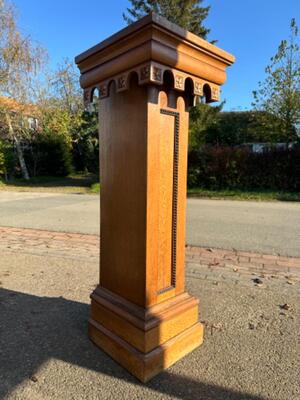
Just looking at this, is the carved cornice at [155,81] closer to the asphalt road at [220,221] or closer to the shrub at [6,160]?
the asphalt road at [220,221]

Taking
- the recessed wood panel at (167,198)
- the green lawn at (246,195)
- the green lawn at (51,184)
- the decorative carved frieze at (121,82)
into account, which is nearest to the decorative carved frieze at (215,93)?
the recessed wood panel at (167,198)

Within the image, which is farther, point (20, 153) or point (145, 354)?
point (20, 153)

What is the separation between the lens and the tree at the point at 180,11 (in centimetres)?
1750

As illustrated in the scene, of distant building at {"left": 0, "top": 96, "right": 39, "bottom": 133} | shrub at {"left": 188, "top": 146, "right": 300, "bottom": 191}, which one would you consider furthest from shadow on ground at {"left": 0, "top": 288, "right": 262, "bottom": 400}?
distant building at {"left": 0, "top": 96, "right": 39, "bottom": 133}

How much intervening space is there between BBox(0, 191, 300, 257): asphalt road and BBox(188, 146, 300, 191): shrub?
8.29 ft

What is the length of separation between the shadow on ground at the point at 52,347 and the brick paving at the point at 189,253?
1459mm

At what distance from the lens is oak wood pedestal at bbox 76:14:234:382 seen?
1.83 meters

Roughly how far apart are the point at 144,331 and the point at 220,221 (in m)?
5.43

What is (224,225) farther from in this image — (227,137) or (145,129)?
(227,137)

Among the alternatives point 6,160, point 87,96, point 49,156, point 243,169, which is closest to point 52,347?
point 87,96

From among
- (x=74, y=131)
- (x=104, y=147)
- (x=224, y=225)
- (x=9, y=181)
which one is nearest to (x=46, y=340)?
(x=104, y=147)

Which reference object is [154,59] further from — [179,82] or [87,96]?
[87,96]

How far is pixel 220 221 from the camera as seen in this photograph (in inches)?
280

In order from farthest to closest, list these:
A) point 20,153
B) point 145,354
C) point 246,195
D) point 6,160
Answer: point 20,153 < point 6,160 < point 246,195 < point 145,354
